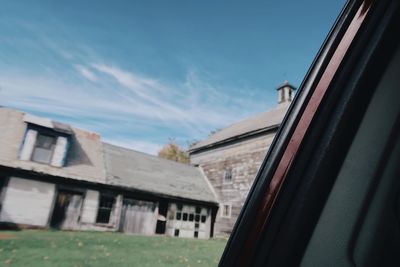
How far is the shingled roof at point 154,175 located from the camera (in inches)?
766

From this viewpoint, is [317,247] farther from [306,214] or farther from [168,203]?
[168,203]

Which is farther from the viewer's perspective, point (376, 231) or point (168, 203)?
point (168, 203)

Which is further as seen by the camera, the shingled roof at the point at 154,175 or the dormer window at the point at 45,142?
the shingled roof at the point at 154,175

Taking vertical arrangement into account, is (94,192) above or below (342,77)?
below

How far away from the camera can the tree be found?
48531mm

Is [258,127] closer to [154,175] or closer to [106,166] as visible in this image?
[154,175]

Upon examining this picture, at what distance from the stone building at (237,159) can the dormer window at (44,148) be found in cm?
1315

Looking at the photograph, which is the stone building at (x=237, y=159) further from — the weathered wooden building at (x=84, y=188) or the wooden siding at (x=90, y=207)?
the wooden siding at (x=90, y=207)

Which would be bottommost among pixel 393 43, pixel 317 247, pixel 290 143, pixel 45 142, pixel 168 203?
pixel 168 203

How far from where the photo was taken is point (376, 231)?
90cm

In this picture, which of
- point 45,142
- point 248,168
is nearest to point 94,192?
point 45,142

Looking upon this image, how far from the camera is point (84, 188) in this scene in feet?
57.4

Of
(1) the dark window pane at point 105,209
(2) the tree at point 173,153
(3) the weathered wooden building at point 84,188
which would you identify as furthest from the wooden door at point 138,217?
(2) the tree at point 173,153

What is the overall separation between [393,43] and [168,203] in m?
20.7
